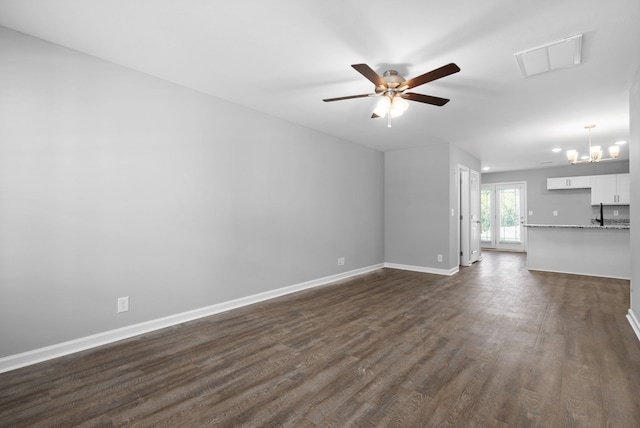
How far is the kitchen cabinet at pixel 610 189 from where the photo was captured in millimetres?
7223

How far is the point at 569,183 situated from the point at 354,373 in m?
9.13

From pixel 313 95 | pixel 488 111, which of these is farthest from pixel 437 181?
pixel 313 95

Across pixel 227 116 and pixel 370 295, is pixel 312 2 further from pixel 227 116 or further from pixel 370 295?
pixel 370 295

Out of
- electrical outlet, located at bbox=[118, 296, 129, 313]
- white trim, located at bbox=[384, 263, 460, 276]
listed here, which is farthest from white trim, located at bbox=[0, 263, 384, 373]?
white trim, located at bbox=[384, 263, 460, 276]

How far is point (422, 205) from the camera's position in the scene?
19.5ft

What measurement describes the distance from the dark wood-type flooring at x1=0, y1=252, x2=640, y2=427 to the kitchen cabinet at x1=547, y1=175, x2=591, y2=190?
573 centimetres

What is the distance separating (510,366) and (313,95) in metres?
3.20

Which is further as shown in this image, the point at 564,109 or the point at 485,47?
the point at 564,109

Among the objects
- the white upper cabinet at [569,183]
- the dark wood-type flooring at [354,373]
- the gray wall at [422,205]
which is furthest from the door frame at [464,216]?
the white upper cabinet at [569,183]

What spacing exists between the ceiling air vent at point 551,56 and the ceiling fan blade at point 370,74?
117 cm

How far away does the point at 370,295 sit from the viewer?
424cm

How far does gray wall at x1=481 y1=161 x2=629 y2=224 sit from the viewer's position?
776cm

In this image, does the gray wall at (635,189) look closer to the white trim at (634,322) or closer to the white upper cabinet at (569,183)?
the white trim at (634,322)

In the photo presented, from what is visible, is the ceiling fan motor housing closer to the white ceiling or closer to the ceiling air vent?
the white ceiling
